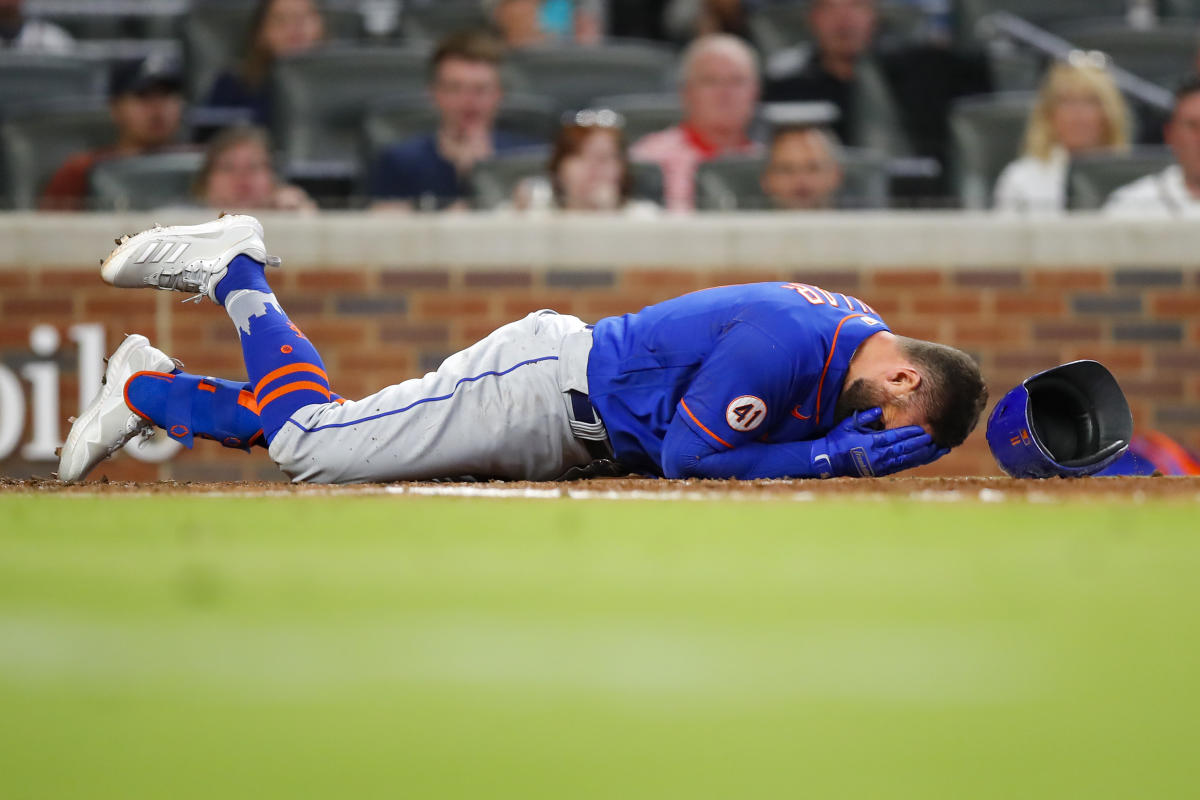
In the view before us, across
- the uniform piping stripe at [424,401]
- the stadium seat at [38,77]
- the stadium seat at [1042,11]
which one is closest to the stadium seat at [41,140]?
the stadium seat at [38,77]

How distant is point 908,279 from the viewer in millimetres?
5445

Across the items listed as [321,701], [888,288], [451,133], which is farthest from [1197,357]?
[321,701]

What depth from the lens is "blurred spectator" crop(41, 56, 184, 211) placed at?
593 cm

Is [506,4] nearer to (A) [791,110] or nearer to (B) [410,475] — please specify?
(A) [791,110]

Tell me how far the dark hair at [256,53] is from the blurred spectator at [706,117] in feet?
6.33

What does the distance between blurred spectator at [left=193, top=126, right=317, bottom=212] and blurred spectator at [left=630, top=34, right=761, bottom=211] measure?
5.19ft

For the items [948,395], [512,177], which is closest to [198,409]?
[948,395]

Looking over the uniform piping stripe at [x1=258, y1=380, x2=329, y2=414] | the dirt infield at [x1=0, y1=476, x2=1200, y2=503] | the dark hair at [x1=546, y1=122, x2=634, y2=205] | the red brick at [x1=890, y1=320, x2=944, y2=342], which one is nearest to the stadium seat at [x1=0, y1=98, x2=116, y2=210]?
the dark hair at [x1=546, y1=122, x2=634, y2=205]

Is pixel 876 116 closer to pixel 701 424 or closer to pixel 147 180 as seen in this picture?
pixel 147 180

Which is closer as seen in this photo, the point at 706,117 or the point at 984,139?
the point at 706,117

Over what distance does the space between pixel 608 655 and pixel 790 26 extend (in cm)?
619

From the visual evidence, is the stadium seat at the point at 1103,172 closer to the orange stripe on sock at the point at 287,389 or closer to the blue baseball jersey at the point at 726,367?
the blue baseball jersey at the point at 726,367

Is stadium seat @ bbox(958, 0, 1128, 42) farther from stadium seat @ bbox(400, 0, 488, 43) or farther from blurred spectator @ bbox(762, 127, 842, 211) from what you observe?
stadium seat @ bbox(400, 0, 488, 43)

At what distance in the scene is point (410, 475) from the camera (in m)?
3.44
